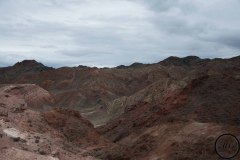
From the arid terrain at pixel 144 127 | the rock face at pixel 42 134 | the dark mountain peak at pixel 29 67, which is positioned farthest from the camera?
the dark mountain peak at pixel 29 67

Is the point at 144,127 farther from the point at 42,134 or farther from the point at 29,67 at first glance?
the point at 29,67

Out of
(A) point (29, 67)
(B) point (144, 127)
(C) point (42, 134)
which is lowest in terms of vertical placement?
(C) point (42, 134)

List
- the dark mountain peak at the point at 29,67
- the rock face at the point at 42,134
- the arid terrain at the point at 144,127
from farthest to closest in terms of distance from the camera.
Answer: the dark mountain peak at the point at 29,67 < the arid terrain at the point at 144,127 < the rock face at the point at 42,134

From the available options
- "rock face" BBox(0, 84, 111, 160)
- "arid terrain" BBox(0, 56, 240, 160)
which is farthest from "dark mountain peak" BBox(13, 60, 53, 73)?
"rock face" BBox(0, 84, 111, 160)

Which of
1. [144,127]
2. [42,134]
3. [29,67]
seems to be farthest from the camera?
[29,67]

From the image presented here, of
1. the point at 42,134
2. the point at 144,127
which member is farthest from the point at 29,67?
the point at 144,127

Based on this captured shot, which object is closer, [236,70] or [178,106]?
[178,106]

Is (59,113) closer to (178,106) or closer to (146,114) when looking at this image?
(146,114)

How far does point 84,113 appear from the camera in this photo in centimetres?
7262

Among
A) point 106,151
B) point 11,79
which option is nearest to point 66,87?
point 11,79

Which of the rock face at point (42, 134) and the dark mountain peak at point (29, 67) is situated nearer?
the rock face at point (42, 134)

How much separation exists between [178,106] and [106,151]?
23.0 ft

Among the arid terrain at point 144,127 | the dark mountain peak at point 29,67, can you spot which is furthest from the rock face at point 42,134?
the dark mountain peak at point 29,67

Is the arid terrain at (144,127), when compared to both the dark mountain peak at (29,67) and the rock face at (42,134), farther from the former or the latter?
the dark mountain peak at (29,67)
